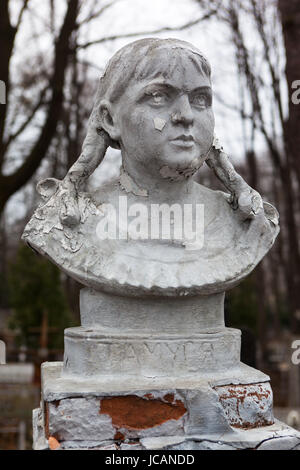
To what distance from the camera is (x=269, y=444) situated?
296 centimetres

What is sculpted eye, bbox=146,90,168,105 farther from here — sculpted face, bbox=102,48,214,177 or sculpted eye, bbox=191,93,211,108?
sculpted eye, bbox=191,93,211,108

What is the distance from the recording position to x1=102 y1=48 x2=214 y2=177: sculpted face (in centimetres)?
319

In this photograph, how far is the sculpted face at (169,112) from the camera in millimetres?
3186

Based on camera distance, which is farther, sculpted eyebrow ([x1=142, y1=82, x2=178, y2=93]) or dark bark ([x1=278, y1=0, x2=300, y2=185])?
dark bark ([x1=278, y1=0, x2=300, y2=185])

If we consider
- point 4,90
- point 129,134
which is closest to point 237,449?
point 129,134

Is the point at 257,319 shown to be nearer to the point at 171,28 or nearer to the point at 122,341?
the point at 171,28

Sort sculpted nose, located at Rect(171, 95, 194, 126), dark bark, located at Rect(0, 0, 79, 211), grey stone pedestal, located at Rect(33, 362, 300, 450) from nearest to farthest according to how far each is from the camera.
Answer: grey stone pedestal, located at Rect(33, 362, 300, 450) < sculpted nose, located at Rect(171, 95, 194, 126) < dark bark, located at Rect(0, 0, 79, 211)

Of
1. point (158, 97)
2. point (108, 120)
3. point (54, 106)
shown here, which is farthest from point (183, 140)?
point (54, 106)

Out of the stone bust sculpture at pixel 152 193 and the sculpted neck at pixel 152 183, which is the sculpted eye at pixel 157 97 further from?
the sculpted neck at pixel 152 183

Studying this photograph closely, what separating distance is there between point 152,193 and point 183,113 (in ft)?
1.64

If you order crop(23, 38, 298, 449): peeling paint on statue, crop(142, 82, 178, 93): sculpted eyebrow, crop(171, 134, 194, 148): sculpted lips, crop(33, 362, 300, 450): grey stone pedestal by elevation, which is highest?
crop(142, 82, 178, 93): sculpted eyebrow

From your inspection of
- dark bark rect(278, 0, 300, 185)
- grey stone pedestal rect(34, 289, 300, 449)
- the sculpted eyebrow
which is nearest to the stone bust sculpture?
the sculpted eyebrow

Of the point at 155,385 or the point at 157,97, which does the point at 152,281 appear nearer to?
the point at 155,385

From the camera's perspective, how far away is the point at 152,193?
3.43 metres
